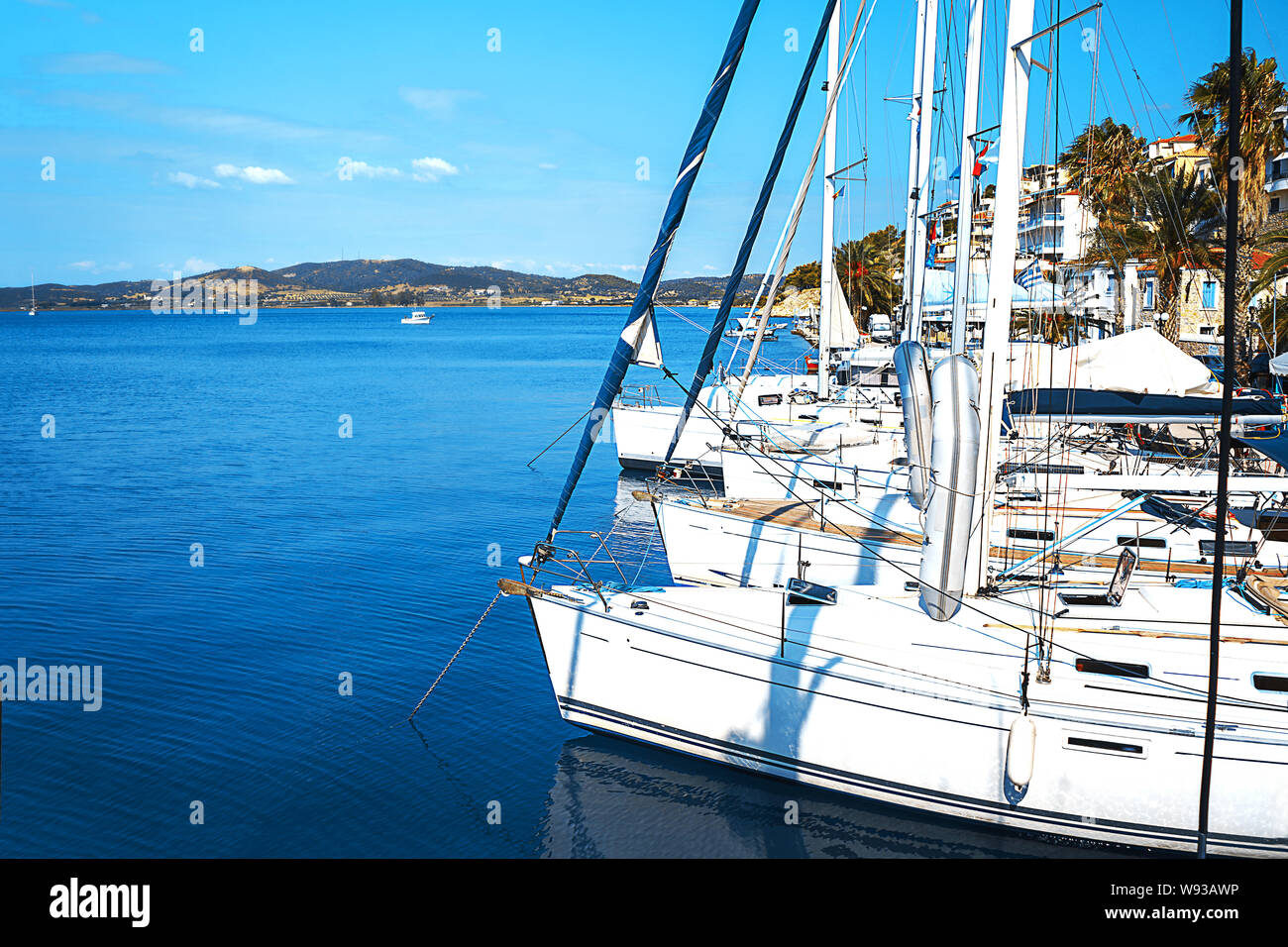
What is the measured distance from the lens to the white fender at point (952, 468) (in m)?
10.6

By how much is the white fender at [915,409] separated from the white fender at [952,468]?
99 cm

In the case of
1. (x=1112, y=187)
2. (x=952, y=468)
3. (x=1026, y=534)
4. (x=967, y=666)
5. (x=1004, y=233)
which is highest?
(x=1112, y=187)

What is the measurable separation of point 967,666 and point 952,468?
82.1 inches

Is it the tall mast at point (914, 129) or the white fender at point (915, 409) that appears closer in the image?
the white fender at point (915, 409)

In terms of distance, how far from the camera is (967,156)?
44.1ft

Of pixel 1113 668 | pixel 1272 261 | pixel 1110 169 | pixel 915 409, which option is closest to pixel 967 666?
pixel 1113 668

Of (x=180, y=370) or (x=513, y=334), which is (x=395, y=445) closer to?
(x=180, y=370)

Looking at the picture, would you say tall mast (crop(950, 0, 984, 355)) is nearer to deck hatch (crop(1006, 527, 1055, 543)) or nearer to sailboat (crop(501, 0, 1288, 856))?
sailboat (crop(501, 0, 1288, 856))

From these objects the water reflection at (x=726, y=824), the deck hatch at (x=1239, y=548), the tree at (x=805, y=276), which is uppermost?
the tree at (x=805, y=276)

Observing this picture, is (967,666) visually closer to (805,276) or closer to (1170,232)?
(1170,232)

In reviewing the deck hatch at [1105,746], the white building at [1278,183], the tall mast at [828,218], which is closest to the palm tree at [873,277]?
the white building at [1278,183]

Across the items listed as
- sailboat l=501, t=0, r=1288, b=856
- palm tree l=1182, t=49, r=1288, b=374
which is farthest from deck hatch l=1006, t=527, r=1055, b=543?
palm tree l=1182, t=49, r=1288, b=374

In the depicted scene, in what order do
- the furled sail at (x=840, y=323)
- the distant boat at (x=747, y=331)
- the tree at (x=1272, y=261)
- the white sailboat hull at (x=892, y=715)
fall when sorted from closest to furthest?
the white sailboat hull at (x=892, y=715), the distant boat at (x=747, y=331), the tree at (x=1272, y=261), the furled sail at (x=840, y=323)

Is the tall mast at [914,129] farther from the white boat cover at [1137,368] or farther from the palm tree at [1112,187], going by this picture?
the palm tree at [1112,187]
